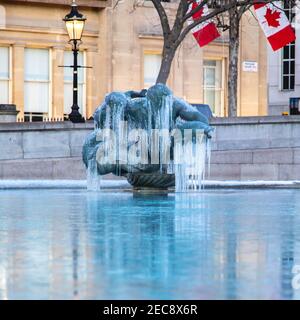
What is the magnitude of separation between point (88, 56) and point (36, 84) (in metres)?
2.21

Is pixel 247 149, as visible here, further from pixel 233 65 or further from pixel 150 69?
pixel 150 69

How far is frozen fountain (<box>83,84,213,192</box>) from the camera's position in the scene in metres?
19.7

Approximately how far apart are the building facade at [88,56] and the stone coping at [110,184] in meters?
13.9

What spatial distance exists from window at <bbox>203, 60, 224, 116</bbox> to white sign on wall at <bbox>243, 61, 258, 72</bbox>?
3.23 feet

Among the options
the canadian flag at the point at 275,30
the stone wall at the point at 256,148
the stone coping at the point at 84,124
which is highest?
the canadian flag at the point at 275,30

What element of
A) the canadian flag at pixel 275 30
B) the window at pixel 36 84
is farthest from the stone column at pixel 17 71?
the canadian flag at pixel 275 30

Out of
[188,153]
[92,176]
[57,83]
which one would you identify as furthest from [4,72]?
[188,153]

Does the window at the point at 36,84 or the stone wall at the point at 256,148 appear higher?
the window at the point at 36,84

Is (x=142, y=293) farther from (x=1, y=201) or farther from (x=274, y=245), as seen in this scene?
(x=1, y=201)

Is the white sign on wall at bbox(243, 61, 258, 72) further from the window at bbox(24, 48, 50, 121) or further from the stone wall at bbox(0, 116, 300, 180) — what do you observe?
the stone wall at bbox(0, 116, 300, 180)

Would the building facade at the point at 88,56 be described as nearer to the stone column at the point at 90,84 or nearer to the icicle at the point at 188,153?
the stone column at the point at 90,84

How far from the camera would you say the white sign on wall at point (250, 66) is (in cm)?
4588

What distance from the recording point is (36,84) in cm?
4131

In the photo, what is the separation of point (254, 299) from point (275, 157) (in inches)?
863
